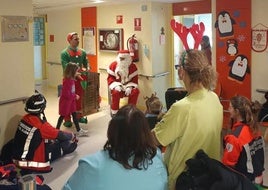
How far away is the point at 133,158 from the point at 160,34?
5.57m

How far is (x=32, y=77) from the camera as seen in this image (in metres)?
4.53

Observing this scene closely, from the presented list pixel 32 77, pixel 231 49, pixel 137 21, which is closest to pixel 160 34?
pixel 137 21

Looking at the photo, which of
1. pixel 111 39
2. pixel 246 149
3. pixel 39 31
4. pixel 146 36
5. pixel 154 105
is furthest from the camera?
pixel 39 31

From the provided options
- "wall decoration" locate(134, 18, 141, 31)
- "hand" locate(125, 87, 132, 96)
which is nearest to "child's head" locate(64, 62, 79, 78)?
"hand" locate(125, 87, 132, 96)

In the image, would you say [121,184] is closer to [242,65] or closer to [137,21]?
[242,65]

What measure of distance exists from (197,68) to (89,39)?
639 centimetres

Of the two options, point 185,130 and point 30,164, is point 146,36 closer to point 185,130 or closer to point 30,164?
point 30,164

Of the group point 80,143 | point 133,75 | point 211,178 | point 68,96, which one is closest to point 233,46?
point 133,75

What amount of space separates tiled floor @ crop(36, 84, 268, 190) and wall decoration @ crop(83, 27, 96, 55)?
1.27m

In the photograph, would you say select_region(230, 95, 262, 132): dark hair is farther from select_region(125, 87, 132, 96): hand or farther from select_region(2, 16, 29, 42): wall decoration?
select_region(125, 87, 132, 96): hand

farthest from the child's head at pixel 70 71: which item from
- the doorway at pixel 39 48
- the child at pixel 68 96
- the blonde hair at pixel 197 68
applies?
the doorway at pixel 39 48

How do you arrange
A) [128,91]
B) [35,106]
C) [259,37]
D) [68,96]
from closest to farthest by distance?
[35,106] < [259,37] < [68,96] < [128,91]

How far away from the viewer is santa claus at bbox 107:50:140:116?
6.33 m

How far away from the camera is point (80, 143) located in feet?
16.8
